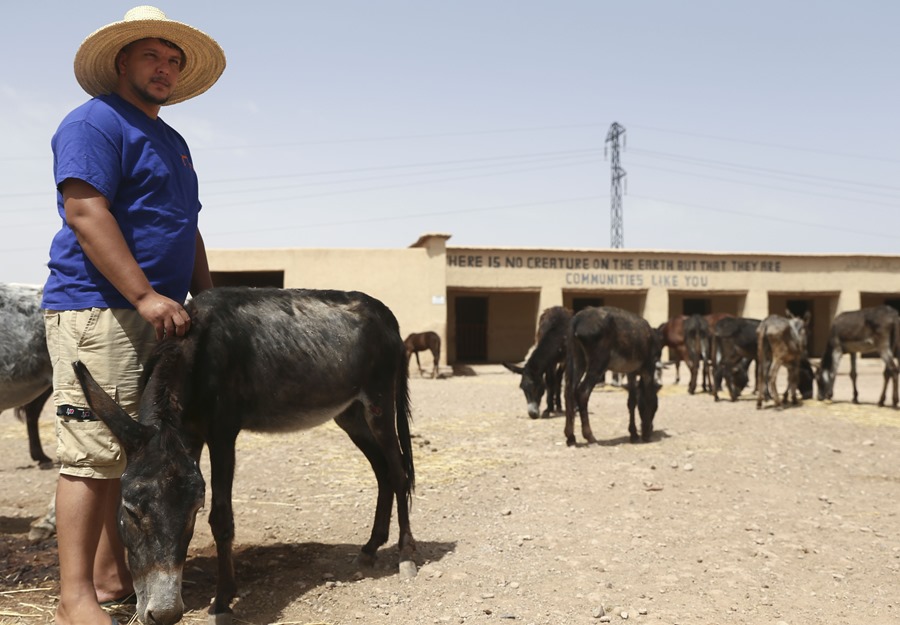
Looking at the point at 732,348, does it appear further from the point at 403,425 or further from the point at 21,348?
the point at 21,348

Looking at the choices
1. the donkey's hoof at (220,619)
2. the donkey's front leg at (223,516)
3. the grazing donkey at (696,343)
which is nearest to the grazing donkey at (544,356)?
the grazing donkey at (696,343)

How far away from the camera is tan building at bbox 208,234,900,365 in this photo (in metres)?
24.0

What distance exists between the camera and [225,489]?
3.54 meters

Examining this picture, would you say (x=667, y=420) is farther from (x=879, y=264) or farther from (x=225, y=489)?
(x=879, y=264)

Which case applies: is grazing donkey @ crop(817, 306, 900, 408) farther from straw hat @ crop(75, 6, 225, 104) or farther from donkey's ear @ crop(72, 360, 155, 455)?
donkey's ear @ crop(72, 360, 155, 455)

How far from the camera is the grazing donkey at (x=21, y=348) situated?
16.4 feet

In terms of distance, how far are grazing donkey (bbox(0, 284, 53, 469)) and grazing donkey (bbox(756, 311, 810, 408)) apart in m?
12.9

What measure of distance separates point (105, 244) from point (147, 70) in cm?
98

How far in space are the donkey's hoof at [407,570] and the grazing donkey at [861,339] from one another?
1431cm

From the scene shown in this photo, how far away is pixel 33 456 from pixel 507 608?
6.46m

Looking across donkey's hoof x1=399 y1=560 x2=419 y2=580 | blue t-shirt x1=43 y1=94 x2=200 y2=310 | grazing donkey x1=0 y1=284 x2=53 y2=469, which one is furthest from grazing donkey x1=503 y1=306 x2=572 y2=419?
blue t-shirt x1=43 y1=94 x2=200 y2=310

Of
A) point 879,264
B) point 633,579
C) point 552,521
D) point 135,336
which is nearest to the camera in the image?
point 135,336

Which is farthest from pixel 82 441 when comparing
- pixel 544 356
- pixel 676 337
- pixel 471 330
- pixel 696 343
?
pixel 471 330

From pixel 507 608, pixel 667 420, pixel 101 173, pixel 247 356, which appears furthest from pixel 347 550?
pixel 667 420
